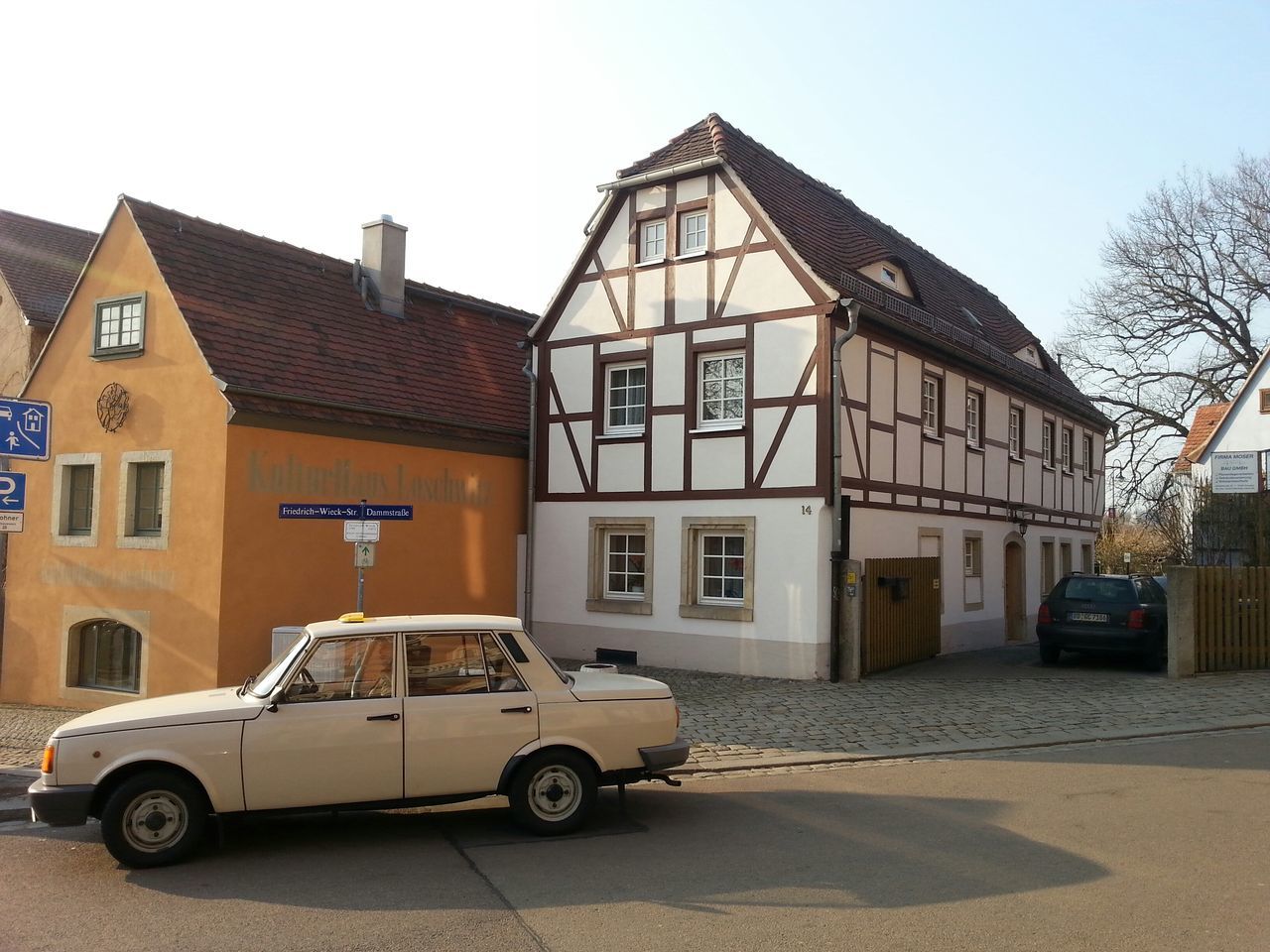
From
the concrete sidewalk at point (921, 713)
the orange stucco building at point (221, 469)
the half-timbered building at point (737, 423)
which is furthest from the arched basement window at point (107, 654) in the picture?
the half-timbered building at point (737, 423)

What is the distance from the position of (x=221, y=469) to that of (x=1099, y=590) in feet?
42.9

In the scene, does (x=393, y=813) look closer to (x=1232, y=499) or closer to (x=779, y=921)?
(x=779, y=921)

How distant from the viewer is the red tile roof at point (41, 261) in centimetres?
2022

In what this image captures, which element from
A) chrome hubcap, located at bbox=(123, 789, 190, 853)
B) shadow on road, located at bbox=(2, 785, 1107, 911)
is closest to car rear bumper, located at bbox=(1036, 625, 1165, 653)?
shadow on road, located at bbox=(2, 785, 1107, 911)

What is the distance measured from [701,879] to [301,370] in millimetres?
11739

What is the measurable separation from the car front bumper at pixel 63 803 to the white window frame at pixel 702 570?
10.9m

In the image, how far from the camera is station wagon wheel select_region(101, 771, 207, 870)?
671cm

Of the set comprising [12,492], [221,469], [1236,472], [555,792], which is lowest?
[555,792]

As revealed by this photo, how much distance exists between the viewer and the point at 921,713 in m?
12.8

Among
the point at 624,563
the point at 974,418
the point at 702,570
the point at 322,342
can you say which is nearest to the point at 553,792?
the point at 702,570

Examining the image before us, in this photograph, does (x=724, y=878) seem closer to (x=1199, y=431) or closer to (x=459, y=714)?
(x=459, y=714)

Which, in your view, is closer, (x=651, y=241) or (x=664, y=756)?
(x=664, y=756)

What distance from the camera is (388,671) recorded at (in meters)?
7.38

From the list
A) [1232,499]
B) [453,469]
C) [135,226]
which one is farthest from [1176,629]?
[135,226]
